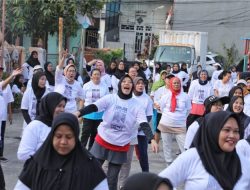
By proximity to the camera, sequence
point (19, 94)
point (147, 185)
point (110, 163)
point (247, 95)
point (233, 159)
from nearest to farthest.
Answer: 1. point (147, 185)
2. point (233, 159)
3. point (110, 163)
4. point (247, 95)
5. point (19, 94)

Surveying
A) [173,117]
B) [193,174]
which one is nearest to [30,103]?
[173,117]

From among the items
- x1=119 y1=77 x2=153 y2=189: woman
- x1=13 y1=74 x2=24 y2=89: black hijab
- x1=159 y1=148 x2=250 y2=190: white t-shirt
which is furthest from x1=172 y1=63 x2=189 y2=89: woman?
x1=159 y1=148 x2=250 y2=190: white t-shirt

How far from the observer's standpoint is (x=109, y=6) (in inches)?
1558

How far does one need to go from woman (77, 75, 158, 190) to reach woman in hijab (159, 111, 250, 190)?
274 centimetres

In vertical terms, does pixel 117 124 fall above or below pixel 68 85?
below

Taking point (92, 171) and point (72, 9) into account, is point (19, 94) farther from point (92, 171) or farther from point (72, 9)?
point (92, 171)

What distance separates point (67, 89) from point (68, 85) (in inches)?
3.2

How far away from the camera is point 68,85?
917 centimetres

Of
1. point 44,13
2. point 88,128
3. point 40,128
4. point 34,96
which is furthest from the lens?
point 44,13

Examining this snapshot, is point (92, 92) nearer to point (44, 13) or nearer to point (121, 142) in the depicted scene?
point (121, 142)

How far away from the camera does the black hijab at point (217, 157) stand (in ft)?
12.4

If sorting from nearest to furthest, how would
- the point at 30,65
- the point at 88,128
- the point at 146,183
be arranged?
the point at 146,183 < the point at 88,128 < the point at 30,65

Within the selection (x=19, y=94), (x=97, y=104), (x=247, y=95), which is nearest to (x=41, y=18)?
(x=19, y=94)

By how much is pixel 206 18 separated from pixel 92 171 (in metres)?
34.5
